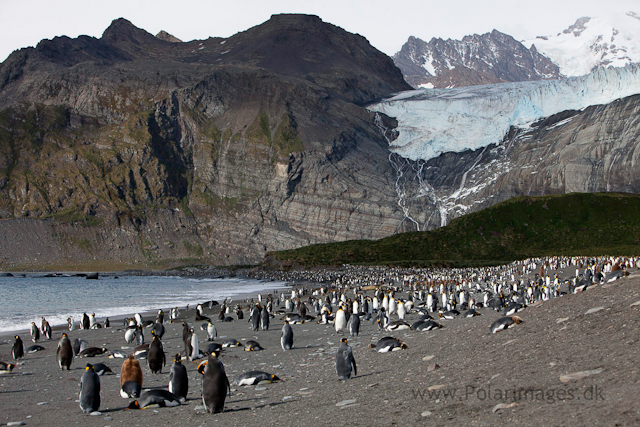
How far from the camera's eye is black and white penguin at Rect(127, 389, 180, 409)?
9648mm

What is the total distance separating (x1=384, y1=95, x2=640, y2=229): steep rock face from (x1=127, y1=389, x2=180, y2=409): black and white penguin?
122089mm

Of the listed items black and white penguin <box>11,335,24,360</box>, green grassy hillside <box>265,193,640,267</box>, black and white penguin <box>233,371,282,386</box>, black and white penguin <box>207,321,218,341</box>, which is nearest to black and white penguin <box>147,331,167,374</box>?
black and white penguin <box>233,371,282,386</box>

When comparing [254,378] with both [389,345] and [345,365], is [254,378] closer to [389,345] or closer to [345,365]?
[345,365]

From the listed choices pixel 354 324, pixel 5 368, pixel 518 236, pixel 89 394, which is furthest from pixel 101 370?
pixel 518 236

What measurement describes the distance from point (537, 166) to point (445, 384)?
130375mm

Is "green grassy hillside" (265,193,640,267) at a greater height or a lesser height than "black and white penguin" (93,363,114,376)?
greater

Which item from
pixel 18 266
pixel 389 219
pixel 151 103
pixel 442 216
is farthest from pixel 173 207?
pixel 442 216

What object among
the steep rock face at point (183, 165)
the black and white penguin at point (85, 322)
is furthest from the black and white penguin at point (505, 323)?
the steep rock face at point (183, 165)

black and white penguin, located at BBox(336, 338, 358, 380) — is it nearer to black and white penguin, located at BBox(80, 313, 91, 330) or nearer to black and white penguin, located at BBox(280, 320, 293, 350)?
black and white penguin, located at BBox(280, 320, 293, 350)

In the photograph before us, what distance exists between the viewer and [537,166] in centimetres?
12838

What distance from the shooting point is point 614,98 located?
416 feet

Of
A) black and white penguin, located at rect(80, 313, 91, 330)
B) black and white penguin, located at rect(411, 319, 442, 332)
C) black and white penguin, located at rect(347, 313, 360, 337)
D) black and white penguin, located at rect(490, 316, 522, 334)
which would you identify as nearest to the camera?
black and white penguin, located at rect(490, 316, 522, 334)

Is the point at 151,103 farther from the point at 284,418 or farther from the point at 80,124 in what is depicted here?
the point at 284,418

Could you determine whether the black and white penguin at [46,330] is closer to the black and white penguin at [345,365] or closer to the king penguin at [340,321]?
the king penguin at [340,321]
